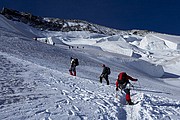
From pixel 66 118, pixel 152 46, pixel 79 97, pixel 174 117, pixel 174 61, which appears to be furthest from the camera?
pixel 152 46

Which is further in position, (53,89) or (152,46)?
(152,46)

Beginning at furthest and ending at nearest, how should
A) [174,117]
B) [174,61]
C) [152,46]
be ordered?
1. [152,46]
2. [174,61]
3. [174,117]

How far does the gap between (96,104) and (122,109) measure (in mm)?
835

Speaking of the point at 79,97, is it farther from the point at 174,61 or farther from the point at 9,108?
the point at 174,61

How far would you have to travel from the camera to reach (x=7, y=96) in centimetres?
769

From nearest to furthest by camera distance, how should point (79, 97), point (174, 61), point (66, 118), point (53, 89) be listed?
1. point (66, 118)
2. point (79, 97)
3. point (53, 89)
4. point (174, 61)

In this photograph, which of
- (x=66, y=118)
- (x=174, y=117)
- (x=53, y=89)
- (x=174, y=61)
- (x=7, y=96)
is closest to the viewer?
(x=66, y=118)

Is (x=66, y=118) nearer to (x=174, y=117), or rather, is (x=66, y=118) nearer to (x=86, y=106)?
(x=86, y=106)

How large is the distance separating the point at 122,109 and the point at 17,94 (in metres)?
3.34

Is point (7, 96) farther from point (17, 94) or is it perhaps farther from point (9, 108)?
point (9, 108)

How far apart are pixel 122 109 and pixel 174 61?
50375mm

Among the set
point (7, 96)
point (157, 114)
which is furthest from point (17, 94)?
point (157, 114)

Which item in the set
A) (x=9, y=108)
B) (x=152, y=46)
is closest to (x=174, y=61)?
(x=152, y=46)

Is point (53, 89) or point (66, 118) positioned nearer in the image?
point (66, 118)
